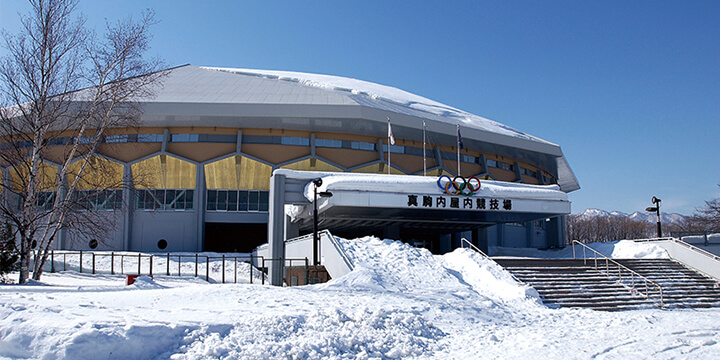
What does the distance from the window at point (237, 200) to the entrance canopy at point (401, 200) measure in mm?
7069

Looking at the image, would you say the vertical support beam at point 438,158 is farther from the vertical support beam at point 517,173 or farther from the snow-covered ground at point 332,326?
the snow-covered ground at point 332,326

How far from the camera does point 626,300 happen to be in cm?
1827

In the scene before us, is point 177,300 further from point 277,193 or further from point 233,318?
point 277,193

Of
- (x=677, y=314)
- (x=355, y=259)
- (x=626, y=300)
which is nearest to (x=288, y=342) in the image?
(x=355, y=259)

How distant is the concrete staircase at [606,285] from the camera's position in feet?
58.8

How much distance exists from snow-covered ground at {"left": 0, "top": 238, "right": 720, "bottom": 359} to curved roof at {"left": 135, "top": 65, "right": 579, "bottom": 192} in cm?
1977

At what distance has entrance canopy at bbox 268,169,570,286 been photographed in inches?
984

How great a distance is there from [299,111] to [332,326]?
81.4 feet

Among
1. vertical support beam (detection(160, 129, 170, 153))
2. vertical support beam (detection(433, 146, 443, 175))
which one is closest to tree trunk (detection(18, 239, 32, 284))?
vertical support beam (detection(160, 129, 170, 153))

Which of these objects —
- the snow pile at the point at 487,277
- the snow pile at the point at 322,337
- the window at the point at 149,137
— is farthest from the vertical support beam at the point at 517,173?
the snow pile at the point at 322,337

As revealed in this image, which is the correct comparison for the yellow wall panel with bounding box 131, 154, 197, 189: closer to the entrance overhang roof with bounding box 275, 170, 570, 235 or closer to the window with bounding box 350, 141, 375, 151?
the entrance overhang roof with bounding box 275, 170, 570, 235

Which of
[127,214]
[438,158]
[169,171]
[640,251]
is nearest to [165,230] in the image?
[127,214]

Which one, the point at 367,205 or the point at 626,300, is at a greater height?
the point at 367,205

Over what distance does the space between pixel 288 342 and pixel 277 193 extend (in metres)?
16.8
